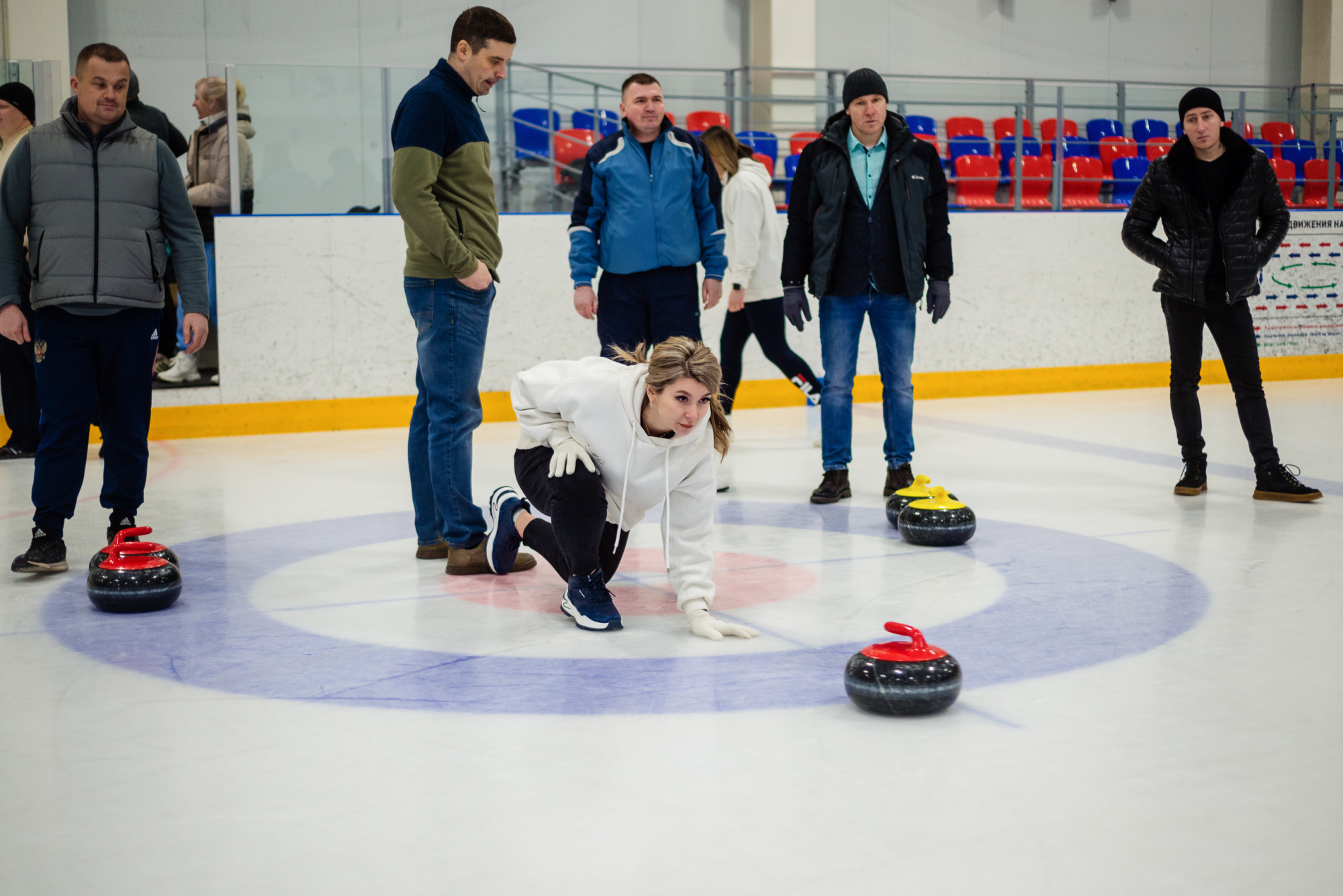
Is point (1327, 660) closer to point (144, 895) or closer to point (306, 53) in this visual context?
point (144, 895)

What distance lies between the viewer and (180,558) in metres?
4.28

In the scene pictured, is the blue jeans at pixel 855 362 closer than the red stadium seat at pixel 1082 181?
Yes

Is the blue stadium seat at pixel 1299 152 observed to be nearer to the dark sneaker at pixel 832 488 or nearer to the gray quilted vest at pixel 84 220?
the dark sneaker at pixel 832 488

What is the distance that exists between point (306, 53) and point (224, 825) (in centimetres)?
1110

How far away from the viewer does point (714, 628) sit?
3.16 m

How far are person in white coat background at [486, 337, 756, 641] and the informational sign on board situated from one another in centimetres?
862

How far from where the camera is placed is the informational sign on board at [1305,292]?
10.6 metres

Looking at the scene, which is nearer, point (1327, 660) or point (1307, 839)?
point (1307, 839)

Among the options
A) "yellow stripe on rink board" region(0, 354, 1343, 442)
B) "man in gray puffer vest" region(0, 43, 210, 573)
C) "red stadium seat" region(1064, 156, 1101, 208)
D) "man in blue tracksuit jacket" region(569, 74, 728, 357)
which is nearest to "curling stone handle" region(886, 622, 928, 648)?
"man in gray puffer vest" region(0, 43, 210, 573)

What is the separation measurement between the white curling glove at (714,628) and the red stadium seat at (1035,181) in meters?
8.04

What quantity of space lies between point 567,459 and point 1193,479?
10.6ft

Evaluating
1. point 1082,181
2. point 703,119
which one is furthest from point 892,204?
point 703,119

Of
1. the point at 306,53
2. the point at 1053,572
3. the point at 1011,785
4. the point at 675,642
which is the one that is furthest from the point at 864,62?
the point at 1011,785

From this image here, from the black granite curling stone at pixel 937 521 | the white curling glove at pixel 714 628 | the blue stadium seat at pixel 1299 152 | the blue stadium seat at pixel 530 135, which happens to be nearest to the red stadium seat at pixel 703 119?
the blue stadium seat at pixel 530 135
